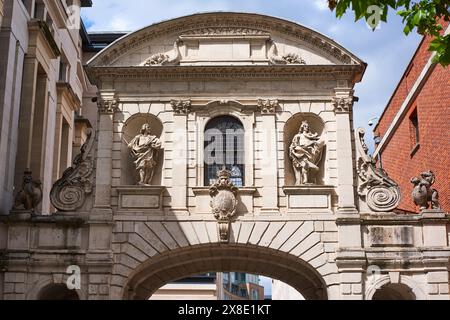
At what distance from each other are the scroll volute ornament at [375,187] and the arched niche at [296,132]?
1193mm

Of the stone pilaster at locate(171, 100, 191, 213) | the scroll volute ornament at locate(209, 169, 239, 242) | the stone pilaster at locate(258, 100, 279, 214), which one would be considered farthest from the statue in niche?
the stone pilaster at locate(171, 100, 191, 213)

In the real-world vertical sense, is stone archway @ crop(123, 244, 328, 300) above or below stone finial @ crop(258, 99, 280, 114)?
below

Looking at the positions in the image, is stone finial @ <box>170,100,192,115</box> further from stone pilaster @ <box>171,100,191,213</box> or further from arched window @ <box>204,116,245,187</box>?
arched window @ <box>204,116,245,187</box>

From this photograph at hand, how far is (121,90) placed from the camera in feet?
82.3

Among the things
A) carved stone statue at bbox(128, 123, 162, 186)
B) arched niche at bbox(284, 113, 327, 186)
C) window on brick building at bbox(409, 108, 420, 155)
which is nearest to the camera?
carved stone statue at bbox(128, 123, 162, 186)

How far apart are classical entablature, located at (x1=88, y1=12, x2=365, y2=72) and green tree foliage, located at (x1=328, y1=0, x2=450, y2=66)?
1268 cm

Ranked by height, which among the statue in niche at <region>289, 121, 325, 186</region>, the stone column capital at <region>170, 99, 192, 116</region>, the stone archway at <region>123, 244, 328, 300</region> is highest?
the stone column capital at <region>170, 99, 192, 116</region>

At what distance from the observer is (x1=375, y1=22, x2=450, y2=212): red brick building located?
27297 millimetres

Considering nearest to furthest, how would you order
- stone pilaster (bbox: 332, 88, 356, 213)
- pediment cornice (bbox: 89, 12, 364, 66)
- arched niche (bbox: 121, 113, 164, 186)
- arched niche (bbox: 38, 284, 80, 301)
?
arched niche (bbox: 38, 284, 80, 301) < stone pilaster (bbox: 332, 88, 356, 213) < arched niche (bbox: 121, 113, 164, 186) < pediment cornice (bbox: 89, 12, 364, 66)

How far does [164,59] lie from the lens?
82.8 ft

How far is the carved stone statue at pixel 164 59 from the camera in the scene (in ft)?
82.6

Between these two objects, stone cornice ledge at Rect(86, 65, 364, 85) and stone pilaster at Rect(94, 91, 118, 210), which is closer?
stone pilaster at Rect(94, 91, 118, 210)

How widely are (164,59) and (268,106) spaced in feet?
12.2
